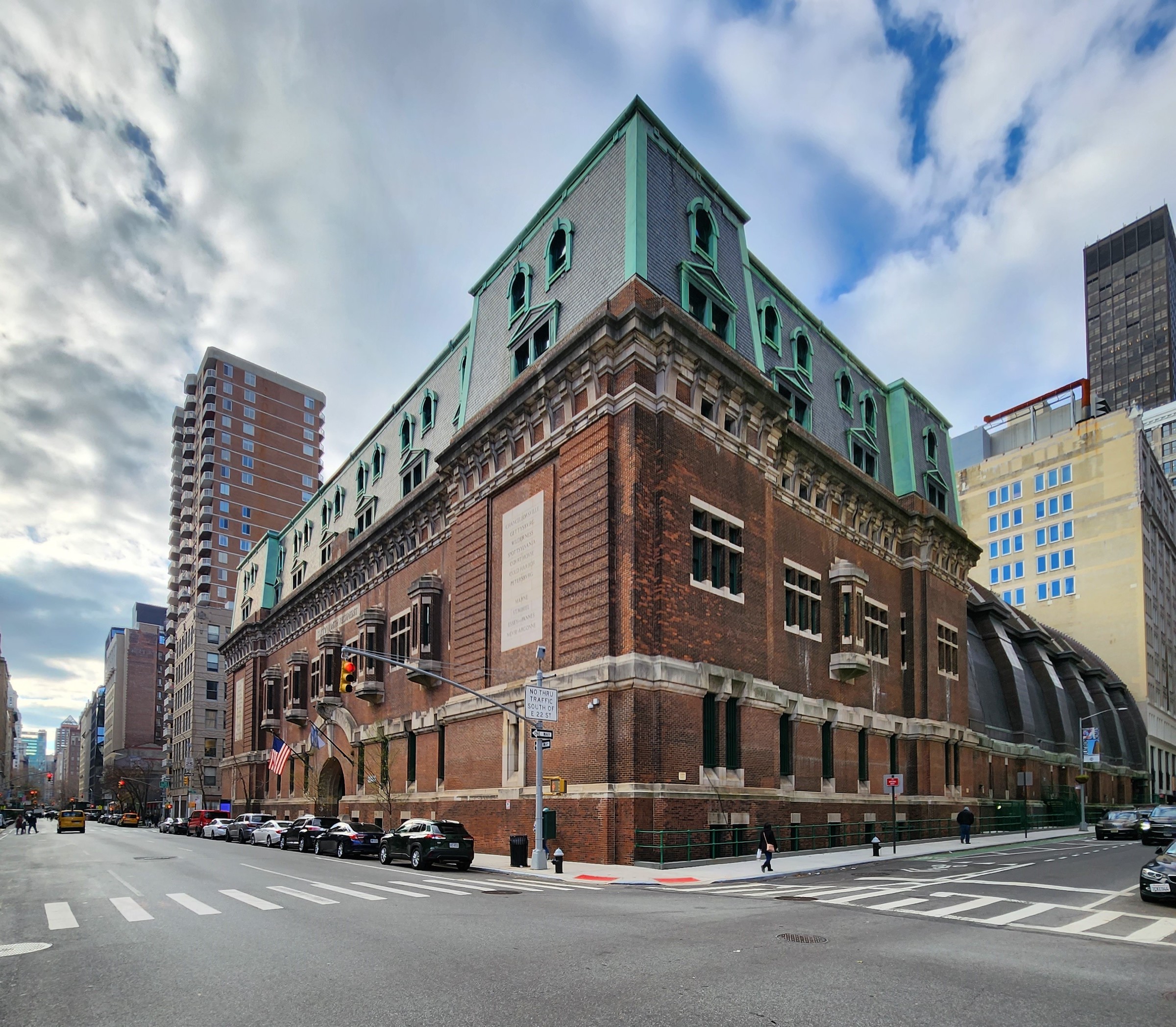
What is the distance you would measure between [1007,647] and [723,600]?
40.9 meters

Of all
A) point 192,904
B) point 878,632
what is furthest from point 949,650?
point 192,904

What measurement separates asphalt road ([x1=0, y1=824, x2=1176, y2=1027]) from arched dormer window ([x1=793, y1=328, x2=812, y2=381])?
2529 cm

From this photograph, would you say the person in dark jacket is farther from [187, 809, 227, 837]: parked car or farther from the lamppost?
[187, 809, 227, 837]: parked car

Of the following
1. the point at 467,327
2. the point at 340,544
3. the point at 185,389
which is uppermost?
the point at 185,389

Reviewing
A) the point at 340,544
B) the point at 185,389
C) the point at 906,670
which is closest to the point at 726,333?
the point at 906,670

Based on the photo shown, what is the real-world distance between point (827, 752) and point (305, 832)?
888 inches

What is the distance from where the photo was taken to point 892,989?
30.1ft

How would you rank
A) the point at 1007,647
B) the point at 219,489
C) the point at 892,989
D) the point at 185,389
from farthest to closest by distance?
1. the point at 185,389
2. the point at 219,489
3. the point at 1007,647
4. the point at 892,989

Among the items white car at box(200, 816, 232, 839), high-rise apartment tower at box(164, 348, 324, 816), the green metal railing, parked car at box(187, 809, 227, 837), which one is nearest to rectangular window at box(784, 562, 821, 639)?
the green metal railing

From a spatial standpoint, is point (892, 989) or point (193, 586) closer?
A: point (892, 989)

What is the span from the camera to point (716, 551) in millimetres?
31062

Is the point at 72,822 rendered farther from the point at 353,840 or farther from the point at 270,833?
the point at 353,840

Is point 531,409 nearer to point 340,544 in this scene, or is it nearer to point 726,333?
point 726,333

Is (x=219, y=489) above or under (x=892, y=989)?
above
